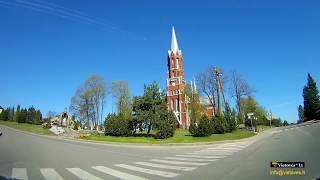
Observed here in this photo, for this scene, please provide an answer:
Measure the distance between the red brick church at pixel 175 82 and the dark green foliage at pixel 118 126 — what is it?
1567 inches

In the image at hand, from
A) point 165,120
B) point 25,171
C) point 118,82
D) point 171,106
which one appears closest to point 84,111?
point 118,82

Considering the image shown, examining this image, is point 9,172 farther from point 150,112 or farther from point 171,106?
point 171,106

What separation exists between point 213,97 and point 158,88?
15317 mm

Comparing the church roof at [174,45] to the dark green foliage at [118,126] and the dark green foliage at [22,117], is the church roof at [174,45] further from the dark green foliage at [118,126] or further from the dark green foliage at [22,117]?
the dark green foliage at [22,117]

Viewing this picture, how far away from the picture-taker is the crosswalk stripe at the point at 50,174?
10371 millimetres

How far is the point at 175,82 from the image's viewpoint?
9188 centimetres

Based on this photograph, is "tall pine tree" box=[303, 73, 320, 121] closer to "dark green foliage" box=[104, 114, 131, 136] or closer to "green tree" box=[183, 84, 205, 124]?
"green tree" box=[183, 84, 205, 124]

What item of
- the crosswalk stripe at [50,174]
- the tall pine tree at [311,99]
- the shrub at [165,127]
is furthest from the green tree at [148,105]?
the tall pine tree at [311,99]

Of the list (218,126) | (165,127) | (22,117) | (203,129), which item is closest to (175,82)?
(218,126)

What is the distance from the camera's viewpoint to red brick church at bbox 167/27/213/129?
288 feet

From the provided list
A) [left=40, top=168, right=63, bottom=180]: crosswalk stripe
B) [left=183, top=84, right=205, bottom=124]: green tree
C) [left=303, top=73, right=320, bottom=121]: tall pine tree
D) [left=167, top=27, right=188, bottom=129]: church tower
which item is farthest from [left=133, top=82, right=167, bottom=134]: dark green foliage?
[left=303, top=73, right=320, bottom=121]: tall pine tree

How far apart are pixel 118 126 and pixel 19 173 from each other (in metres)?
36.5

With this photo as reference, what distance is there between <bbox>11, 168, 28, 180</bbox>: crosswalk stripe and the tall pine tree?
101946 mm

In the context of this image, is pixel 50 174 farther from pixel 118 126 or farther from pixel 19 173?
pixel 118 126
